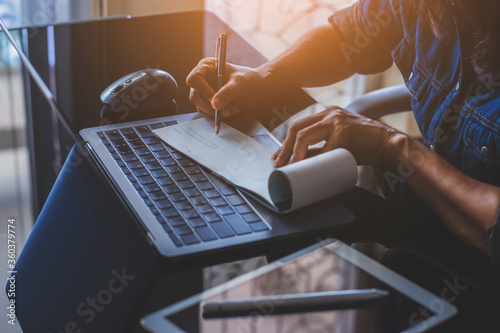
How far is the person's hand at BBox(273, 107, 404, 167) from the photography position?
3.34 feet

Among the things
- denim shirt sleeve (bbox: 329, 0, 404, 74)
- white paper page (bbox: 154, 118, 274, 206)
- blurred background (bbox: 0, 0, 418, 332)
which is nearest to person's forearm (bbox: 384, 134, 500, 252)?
white paper page (bbox: 154, 118, 274, 206)

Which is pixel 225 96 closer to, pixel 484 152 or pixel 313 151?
pixel 313 151

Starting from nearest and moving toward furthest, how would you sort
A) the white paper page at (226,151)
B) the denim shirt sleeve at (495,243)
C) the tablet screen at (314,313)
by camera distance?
the tablet screen at (314,313) < the denim shirt sleeve at (495,243) < the white paper page at (226,151)

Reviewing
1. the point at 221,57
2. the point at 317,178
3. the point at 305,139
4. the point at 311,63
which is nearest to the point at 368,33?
the point at 311,63

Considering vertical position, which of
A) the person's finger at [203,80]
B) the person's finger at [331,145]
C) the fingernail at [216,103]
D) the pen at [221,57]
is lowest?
the person's finger at [331,145]

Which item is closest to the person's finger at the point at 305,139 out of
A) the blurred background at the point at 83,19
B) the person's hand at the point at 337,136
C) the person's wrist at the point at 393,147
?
the person's hand at the point at 337,136

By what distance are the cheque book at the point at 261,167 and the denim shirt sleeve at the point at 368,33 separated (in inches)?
18.3

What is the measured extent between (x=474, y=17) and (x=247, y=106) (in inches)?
16.6

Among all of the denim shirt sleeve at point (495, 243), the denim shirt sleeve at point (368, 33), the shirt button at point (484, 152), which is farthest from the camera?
the denim shirt sleeve at point (368, 33)

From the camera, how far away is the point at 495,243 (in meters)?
0.84

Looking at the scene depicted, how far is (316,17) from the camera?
241cm

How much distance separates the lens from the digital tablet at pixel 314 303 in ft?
2.37

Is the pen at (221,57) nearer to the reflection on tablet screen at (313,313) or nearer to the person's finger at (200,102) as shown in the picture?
the person's finger at (200,102)

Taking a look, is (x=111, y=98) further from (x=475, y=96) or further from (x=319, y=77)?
(x=475, y=96)
